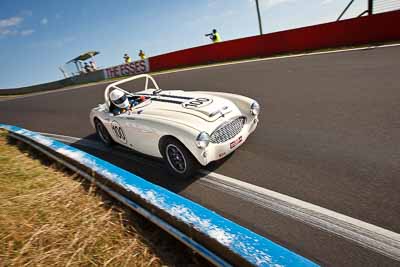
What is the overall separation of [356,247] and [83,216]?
2.41 metres

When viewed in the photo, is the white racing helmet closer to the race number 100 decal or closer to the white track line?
the race number 100 decal

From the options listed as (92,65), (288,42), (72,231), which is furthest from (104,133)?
(92,65)

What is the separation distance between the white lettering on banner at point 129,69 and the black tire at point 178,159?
17680 millimetres

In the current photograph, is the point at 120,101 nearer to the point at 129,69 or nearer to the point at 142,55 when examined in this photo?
the point at 142,55

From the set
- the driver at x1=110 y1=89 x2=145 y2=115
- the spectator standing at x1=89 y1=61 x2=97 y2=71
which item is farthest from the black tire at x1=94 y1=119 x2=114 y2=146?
the spectator standing at x1=89 y1=61 x2=97 y2=71

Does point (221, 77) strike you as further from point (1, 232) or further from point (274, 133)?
point (1, 232)

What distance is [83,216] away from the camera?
2559 millimetres

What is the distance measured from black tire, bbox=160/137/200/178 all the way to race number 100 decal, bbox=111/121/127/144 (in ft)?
3.55

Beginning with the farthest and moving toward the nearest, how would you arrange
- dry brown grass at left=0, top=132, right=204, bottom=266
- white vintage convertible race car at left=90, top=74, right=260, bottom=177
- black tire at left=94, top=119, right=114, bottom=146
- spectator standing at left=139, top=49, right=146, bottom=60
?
spectator standing at left=139, top=49, right=146, bottom=60, black tire at left=94, top=119, right=114, bottom=146, white vintage convertible race car at left=90, top=74, right=260, bottom=177, dry brown grass at left=0, top=132, right=204, bottom=266

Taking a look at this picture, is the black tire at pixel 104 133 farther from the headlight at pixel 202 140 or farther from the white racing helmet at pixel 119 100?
the headlight at pixel 202 140

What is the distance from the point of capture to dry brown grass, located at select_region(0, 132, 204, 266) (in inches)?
79.4

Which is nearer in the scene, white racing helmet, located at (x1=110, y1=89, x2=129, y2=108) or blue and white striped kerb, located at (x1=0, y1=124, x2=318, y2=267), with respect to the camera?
blue and white striped kerb, located at (x1=0, y1=124, x2=318, y2=267)

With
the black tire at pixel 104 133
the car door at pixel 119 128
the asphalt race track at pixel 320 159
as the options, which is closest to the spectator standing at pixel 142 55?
the asphalt race track at pixel 320 159

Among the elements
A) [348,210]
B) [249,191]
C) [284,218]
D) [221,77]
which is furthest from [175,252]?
[221,77]
